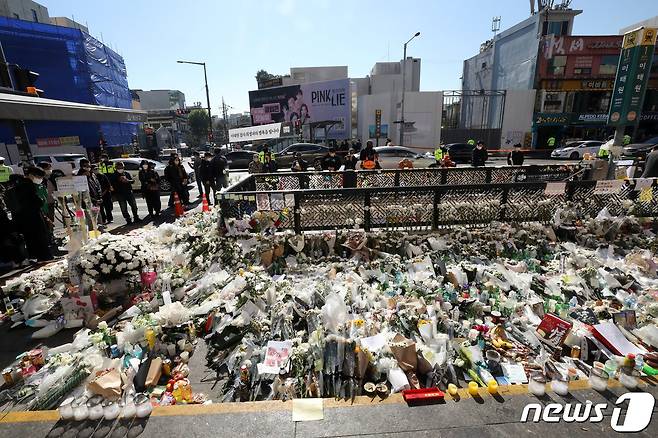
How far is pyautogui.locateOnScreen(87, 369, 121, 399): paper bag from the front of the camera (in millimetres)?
2781

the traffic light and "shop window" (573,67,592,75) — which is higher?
"shop window" (573,67,592,75)

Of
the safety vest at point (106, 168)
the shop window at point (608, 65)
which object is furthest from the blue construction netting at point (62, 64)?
the shop window at point (608, 65)

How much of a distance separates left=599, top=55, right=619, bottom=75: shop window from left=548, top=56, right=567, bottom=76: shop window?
114 inches

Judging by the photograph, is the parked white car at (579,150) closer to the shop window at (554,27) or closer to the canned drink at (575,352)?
the shop window at (554,27)

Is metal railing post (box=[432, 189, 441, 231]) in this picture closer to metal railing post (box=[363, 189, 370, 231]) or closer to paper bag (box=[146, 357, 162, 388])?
metal railing post (box=[363, 189, 370, 231])

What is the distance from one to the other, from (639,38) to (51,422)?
12104 mm

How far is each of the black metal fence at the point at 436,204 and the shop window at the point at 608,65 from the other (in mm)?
28952

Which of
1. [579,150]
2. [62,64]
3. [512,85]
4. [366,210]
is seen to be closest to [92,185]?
[366,210]

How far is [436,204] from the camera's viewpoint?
5.96 metres

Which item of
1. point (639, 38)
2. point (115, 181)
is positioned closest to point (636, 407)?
point (639, 38)

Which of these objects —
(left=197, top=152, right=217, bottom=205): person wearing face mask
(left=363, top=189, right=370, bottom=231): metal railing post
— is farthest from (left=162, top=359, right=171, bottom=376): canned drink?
(left=197, top=152, right=217, bottom=205): person wearing face mask

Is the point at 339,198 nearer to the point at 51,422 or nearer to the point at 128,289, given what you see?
the point at 128,289

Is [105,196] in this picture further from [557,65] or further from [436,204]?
[557,65]

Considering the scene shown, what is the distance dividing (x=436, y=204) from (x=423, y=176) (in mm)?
2829
